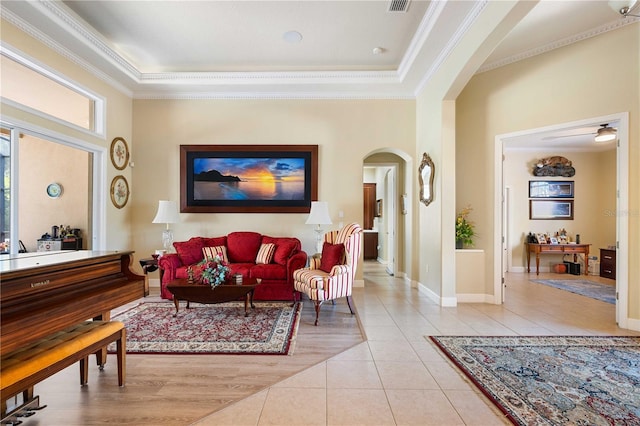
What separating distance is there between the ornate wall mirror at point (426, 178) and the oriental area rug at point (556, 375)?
7.11ft

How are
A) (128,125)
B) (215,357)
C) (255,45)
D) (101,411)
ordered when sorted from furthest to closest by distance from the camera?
(128,125) < (255,45) < (215,357) < (101,411)

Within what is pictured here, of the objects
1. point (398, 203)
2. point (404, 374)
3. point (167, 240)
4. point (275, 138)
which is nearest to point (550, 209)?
point (398, 203)

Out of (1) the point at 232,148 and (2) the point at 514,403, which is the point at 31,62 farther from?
(2) the point at 514,403

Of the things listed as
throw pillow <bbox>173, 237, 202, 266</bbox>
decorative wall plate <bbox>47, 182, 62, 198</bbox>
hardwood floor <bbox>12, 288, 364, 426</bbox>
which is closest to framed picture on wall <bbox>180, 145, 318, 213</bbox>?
throw pillow <bbox>173, 237, 202, 266</bbox>

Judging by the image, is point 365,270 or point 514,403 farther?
point 365,270

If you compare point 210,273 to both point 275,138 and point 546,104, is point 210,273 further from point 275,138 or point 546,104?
point 546,104

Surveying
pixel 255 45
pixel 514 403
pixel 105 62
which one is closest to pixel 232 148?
pixel 255 45

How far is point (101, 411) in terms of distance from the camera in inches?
72.4

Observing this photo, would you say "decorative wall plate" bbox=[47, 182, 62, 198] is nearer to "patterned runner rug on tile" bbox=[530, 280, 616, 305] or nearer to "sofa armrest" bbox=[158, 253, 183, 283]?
"sofa armrest" bbox=[158, 253, 183, 283]

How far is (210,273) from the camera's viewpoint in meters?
3.36

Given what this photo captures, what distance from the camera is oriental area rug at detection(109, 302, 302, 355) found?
2.69 m

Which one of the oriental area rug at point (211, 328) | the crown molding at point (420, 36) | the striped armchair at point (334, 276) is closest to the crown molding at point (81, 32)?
the oriental area rug at point (211, 328)

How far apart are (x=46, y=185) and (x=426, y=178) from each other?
5.57 metres

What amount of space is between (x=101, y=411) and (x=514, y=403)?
2.73 metres
